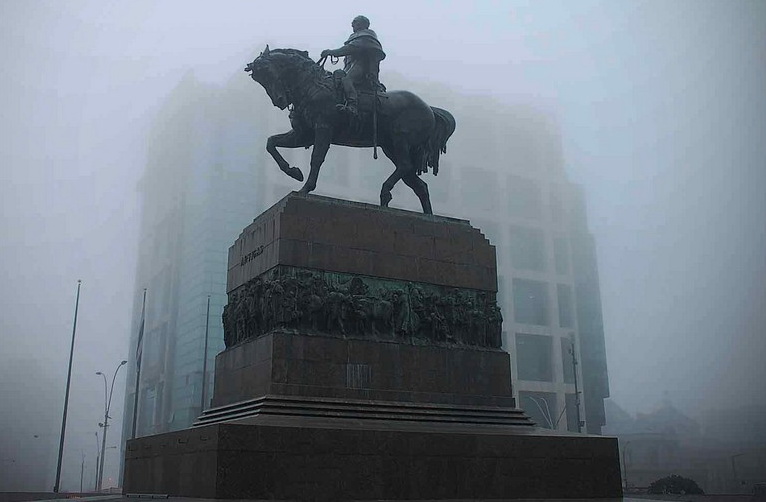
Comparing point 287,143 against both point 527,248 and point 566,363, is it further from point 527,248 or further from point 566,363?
point 566,363

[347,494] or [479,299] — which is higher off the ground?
[479,299]

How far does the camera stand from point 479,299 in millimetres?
17578

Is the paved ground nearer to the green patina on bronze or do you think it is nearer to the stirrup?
the green patina on bronze

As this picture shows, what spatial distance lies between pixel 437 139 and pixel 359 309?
19.1 ft

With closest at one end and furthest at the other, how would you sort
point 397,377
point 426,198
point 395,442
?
point 395,442 → point 397,377 → point 426,198

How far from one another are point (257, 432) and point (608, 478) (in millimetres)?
7100

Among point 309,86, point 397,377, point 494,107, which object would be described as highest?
point 494,107

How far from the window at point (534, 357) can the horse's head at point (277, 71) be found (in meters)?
44.5

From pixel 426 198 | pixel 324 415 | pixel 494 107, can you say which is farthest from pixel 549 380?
pixel 324 415

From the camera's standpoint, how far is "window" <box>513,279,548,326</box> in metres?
59.4

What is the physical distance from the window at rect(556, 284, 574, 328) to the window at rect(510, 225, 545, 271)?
9.53 feet

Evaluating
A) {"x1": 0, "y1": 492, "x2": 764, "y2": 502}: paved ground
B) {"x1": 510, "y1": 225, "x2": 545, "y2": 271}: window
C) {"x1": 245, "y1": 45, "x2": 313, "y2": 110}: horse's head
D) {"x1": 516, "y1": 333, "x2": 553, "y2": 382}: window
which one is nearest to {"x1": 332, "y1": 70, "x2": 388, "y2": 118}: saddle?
{"x1": 245, "y1": 45, "x2": 313, "y2": 110}: horse's head

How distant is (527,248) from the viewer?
59.4 m

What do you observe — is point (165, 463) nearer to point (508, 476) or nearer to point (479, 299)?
point (508, 476)
